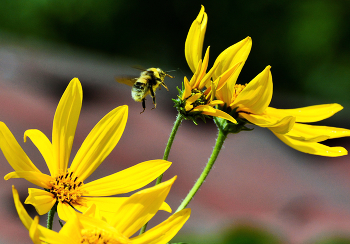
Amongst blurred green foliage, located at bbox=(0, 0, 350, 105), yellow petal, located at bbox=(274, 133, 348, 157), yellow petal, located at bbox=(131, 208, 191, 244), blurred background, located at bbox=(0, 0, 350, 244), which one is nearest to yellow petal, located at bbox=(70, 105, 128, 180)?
yellow petal, located at bbox=(131, 208, 191, 244)

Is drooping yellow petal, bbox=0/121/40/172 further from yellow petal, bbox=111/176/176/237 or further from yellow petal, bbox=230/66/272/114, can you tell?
yellow petal, bbox=230/66/272/114

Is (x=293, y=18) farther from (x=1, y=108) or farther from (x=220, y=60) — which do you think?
(x=220, y=60)

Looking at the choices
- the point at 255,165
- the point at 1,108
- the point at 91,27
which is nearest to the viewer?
the point at 1,108

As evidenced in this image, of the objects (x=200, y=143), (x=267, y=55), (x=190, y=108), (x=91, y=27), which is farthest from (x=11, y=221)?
(x=267, y=55)

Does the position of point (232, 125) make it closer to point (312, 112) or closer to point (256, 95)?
point (256, 95)

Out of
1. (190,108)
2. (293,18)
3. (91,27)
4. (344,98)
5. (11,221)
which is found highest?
(293,18)

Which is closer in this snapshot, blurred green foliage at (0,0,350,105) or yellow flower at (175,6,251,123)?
yellow flower at (175,6,251,123)

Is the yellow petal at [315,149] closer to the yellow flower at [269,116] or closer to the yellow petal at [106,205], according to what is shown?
the yellow flower at [269,116]
